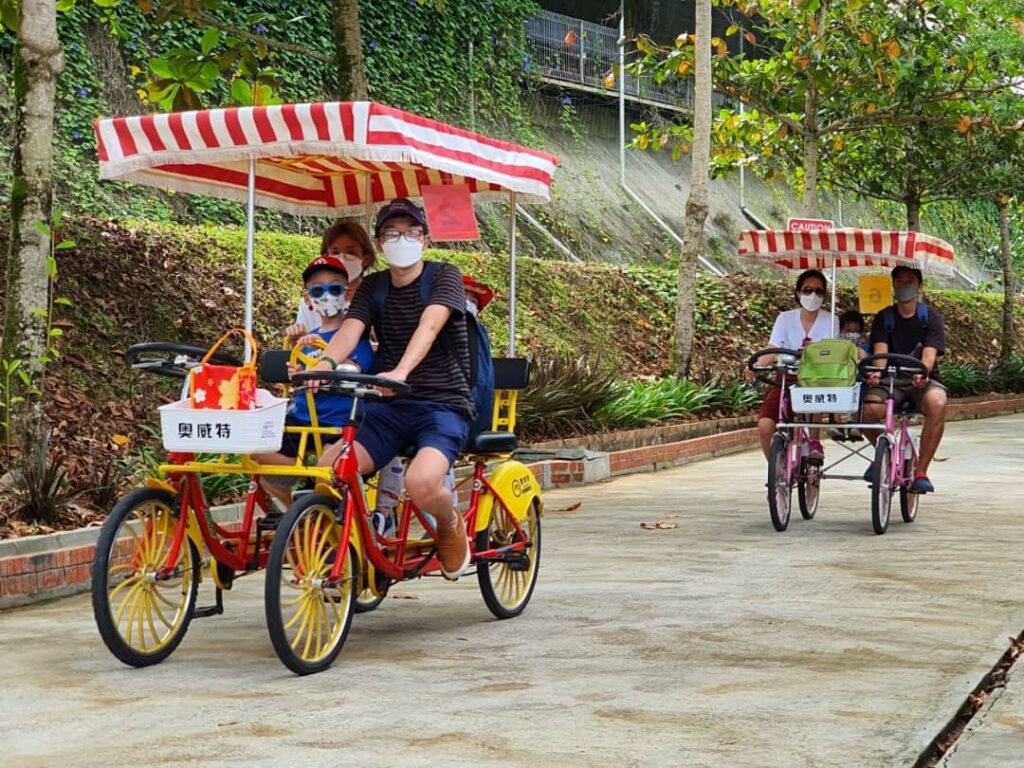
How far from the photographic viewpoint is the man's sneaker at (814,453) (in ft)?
38.6

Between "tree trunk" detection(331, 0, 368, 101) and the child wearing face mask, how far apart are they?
514cm

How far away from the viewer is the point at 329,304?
795cm

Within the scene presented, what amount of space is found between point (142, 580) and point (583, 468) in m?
8.74

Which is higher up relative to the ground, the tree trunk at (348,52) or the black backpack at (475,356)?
the tree trunk at (348,52)

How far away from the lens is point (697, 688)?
20.0 ft

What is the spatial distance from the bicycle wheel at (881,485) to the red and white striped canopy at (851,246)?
243 cm

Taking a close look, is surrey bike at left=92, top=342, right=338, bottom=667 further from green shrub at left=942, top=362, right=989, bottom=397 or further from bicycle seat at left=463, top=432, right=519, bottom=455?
green shrub at left=942, top=362, right=989, bottom=397

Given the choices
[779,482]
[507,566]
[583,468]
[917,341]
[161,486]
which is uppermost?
[917,341]

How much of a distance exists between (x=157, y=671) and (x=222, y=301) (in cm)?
836

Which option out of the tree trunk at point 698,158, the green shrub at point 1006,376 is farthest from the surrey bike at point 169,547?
the green shrub at point 1006,376

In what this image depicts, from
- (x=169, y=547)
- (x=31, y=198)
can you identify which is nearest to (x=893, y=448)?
(x=31, y=198)

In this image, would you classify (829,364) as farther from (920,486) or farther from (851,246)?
(851,246)

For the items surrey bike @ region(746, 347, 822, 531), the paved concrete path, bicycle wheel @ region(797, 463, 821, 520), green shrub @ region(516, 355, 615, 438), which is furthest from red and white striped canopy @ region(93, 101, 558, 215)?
green shrub @ region(516, 355, 615, 438)

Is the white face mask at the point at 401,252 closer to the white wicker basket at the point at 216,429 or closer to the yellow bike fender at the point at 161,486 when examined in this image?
the white wicker basket at the point at 216,429
